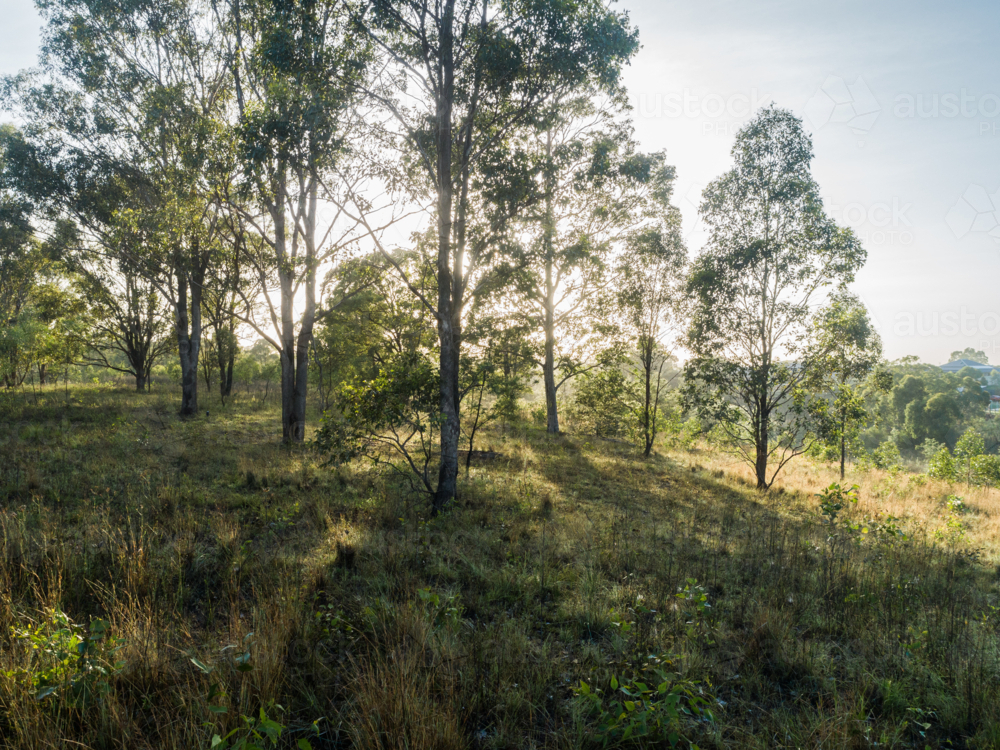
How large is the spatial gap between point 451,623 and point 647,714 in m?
1.81

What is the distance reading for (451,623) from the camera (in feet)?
13.3

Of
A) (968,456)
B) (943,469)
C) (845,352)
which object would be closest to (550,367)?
(845,352)

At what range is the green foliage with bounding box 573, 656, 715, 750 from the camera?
8.80 feet

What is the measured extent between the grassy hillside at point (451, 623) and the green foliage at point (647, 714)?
2 cm

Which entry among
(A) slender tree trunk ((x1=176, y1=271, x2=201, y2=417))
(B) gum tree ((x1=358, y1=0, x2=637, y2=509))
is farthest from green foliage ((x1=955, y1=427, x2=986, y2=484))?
(A) slender tree trunk ((x1=176, y1=271, x2=201, y2=417))

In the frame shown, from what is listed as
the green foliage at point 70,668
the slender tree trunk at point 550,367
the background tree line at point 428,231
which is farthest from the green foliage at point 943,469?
the green foliage at point 70,668

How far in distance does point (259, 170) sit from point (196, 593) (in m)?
7.82

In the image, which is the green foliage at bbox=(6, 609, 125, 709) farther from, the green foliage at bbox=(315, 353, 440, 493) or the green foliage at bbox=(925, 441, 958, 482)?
the green foliage at bbox=(925, 441, 958, 482)

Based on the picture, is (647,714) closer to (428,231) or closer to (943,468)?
(428,231)

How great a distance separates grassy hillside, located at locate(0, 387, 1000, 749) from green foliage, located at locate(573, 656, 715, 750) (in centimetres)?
2

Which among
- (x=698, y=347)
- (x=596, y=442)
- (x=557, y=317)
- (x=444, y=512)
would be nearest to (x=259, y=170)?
(x=444, y=512)

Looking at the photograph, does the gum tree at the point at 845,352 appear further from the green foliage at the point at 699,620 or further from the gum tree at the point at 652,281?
the green foliage at the point at 699,620

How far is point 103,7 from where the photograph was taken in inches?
576

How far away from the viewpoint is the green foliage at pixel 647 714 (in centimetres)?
268
